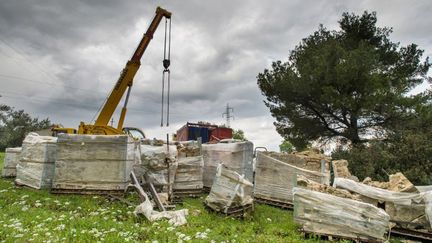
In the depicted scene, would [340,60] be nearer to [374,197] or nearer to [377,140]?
[377,140]

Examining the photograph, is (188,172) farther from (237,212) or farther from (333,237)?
(333,237)

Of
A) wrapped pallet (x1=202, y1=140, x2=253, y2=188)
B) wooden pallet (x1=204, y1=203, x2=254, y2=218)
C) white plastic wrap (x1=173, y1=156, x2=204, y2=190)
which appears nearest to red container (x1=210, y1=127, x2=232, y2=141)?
wrapped pallet (x1=202, y1=140, x2=253, y2=188)

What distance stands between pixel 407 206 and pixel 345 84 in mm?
10870

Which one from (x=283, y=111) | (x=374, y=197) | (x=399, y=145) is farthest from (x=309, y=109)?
(x=374, y=197)

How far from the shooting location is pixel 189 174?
8234 millimetres

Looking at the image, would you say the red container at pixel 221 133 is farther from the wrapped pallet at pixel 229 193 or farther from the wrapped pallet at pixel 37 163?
the wrapped pallet at pixel 229 193

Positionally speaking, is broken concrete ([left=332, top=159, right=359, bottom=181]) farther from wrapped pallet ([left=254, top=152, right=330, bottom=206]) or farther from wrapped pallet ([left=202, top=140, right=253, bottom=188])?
wrapped pallet ([left=202, top=140, right=253, bottom=188])

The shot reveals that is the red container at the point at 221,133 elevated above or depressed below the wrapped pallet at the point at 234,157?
above

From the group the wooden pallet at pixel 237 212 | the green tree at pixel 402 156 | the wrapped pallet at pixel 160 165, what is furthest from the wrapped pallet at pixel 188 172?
the green tree at pixel 402 156

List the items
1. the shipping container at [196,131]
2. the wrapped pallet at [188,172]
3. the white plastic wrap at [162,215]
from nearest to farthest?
1. the white plastic wrap at [162,215]
2. the wrapped pallet at [188,172]
3. the shipping container at [196,131]

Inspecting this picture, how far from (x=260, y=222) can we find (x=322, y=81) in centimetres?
1173

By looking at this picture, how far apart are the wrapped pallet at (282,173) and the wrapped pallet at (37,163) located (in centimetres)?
523

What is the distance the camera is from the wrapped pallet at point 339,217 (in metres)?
4.83

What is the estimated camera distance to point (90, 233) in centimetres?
460
